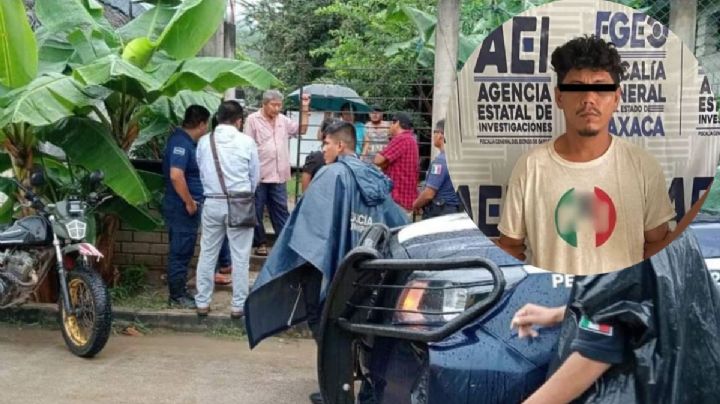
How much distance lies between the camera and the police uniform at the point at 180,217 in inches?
274

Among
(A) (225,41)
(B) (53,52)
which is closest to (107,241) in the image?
(B) (53,52)

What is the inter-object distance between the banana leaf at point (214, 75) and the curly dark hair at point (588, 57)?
15.3 ft

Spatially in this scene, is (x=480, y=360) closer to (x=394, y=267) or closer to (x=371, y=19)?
(x=394, y=267)

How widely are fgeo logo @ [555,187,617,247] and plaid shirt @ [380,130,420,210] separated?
6460mm

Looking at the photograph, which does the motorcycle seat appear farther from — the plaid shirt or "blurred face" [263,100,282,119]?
the plaid shirt

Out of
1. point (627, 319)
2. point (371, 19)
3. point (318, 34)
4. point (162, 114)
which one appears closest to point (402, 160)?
point (162, 114)

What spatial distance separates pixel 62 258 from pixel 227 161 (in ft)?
4.48

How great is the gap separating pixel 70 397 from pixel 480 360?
10.8ft

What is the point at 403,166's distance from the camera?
340 inches

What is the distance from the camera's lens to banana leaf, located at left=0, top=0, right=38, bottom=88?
19.9 ft

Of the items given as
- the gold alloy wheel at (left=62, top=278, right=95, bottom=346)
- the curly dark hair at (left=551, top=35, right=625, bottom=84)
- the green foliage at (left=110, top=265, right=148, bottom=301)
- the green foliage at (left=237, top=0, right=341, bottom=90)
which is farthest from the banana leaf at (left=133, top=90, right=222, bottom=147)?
the green foliage at (left=237, top=0, right=341, bottom=90)

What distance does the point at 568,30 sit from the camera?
207cm

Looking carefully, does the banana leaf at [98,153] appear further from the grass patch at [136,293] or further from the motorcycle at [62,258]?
the grass patch at [136,293]

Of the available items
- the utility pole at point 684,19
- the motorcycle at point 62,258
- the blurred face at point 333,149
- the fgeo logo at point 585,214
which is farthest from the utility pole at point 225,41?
the fgeo logo at point 585,214
